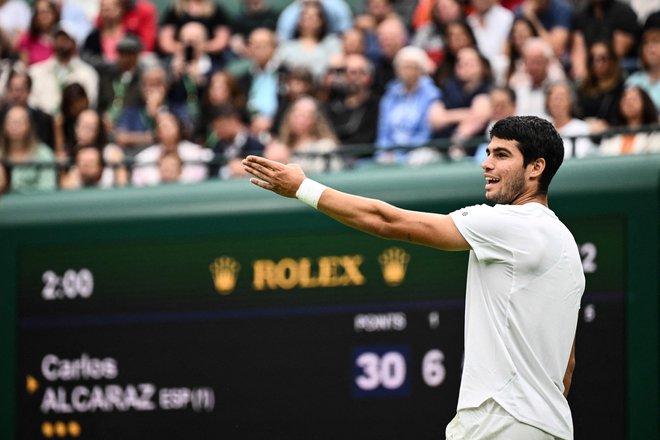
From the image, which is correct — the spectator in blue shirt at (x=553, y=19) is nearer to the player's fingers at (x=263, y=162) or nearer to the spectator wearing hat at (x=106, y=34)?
the spectator wearing hat at (x=106, y=34)

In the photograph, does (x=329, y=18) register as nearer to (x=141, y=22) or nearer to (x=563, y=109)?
(x=141, y=22)

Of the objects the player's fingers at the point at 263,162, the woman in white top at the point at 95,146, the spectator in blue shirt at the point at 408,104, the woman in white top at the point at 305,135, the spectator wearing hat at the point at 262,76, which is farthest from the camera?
the spectator wearing hat at the point at 262,76

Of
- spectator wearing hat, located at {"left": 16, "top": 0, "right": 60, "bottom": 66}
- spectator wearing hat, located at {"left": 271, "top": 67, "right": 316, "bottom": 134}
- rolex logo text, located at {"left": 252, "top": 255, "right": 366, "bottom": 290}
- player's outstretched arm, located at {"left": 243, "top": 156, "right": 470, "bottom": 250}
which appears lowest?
rolex logo text, located at {"left": 252, "top": 255, "right": 366, "bottom": 290}

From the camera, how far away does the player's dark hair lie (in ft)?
17.8

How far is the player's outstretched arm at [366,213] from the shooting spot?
5.33 m

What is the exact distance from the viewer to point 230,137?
435 inches

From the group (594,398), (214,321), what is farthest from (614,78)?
(214,321)

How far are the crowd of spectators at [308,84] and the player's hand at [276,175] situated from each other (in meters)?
3.51

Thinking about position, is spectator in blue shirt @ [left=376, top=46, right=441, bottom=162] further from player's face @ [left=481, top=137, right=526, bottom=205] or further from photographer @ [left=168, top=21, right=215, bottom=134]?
player's face @ [left=481, top=137, right=526, bottom=205]

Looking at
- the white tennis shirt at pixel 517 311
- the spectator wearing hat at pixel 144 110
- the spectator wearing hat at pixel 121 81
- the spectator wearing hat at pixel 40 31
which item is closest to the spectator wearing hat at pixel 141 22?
the spectator wearing hat at pixel 40 31

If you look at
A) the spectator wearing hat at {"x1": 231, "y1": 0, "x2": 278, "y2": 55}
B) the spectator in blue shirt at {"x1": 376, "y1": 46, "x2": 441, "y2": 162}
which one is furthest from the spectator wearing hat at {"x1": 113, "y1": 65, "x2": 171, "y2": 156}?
the spectator in blue shirt at {"x1": 376, "y1": 46, "x2": 441, "y2": 162}

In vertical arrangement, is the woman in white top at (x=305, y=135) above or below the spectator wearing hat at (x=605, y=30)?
below

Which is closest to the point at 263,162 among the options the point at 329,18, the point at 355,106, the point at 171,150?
the point at 171,150

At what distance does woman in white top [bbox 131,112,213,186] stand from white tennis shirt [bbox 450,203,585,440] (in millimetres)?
5300
